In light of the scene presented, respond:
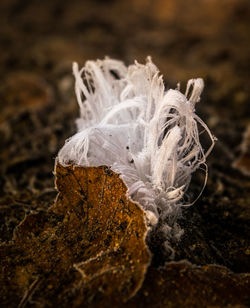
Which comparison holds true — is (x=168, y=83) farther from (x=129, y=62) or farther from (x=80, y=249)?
Answer: (x=80, y=249)

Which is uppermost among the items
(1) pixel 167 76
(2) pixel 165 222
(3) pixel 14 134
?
(1) pixel 167 76

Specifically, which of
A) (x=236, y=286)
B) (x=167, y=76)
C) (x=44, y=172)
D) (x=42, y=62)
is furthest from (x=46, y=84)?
(x=236, y=286)

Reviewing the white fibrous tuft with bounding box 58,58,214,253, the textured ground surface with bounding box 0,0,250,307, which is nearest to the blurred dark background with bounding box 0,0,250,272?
the textured ground surface with bounding box 0,0,250,307

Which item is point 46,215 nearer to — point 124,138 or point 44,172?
point 124,138

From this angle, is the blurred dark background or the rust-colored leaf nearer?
the rust-colored leaf

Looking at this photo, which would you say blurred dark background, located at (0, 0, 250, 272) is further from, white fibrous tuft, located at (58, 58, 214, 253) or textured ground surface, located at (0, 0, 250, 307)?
white fibrous tuft, located at (58, 58, 214, 253)

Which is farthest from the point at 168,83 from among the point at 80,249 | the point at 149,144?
the point at 80,249
